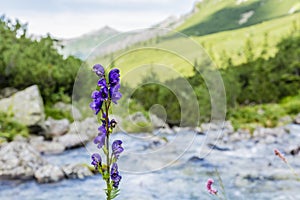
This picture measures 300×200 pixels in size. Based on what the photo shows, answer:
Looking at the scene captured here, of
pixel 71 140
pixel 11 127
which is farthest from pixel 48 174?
pixel 11 127

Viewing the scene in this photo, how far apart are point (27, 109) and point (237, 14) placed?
A: 135 m

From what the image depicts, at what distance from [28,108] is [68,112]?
9.45ft

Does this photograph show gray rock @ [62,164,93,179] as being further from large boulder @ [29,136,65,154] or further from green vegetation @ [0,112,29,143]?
green vegetation @ [0,112,29,143]

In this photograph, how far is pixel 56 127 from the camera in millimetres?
11195

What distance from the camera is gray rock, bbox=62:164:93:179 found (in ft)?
22.6

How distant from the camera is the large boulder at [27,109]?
1055 centimetres

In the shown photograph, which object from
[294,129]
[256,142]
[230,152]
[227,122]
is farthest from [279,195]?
[227,122]

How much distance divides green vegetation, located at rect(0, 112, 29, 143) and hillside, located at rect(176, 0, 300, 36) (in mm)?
109870

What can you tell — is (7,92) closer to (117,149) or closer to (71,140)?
(71,140)

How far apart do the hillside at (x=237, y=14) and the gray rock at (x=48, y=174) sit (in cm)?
11306

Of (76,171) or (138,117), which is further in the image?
(138,117)

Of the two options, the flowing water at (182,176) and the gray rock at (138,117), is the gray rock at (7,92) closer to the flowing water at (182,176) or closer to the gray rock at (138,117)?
the gray rock at (138,117)

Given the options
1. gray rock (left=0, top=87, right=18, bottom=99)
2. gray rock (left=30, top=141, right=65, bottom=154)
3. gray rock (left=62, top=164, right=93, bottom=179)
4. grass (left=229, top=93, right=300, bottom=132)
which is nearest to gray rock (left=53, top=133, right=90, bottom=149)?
gray rock (left=30, top=141, right=65, bottom=154)

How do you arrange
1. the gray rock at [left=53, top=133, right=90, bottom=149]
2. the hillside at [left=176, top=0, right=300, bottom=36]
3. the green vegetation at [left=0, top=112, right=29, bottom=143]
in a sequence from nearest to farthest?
the green vegetation at [left=0, top=112, right=29, bottom=143], the gray rock at [left=53, top=133, right=90, bottom=149], the hillside at [left=176, top=0, right=300, bottom=36]
